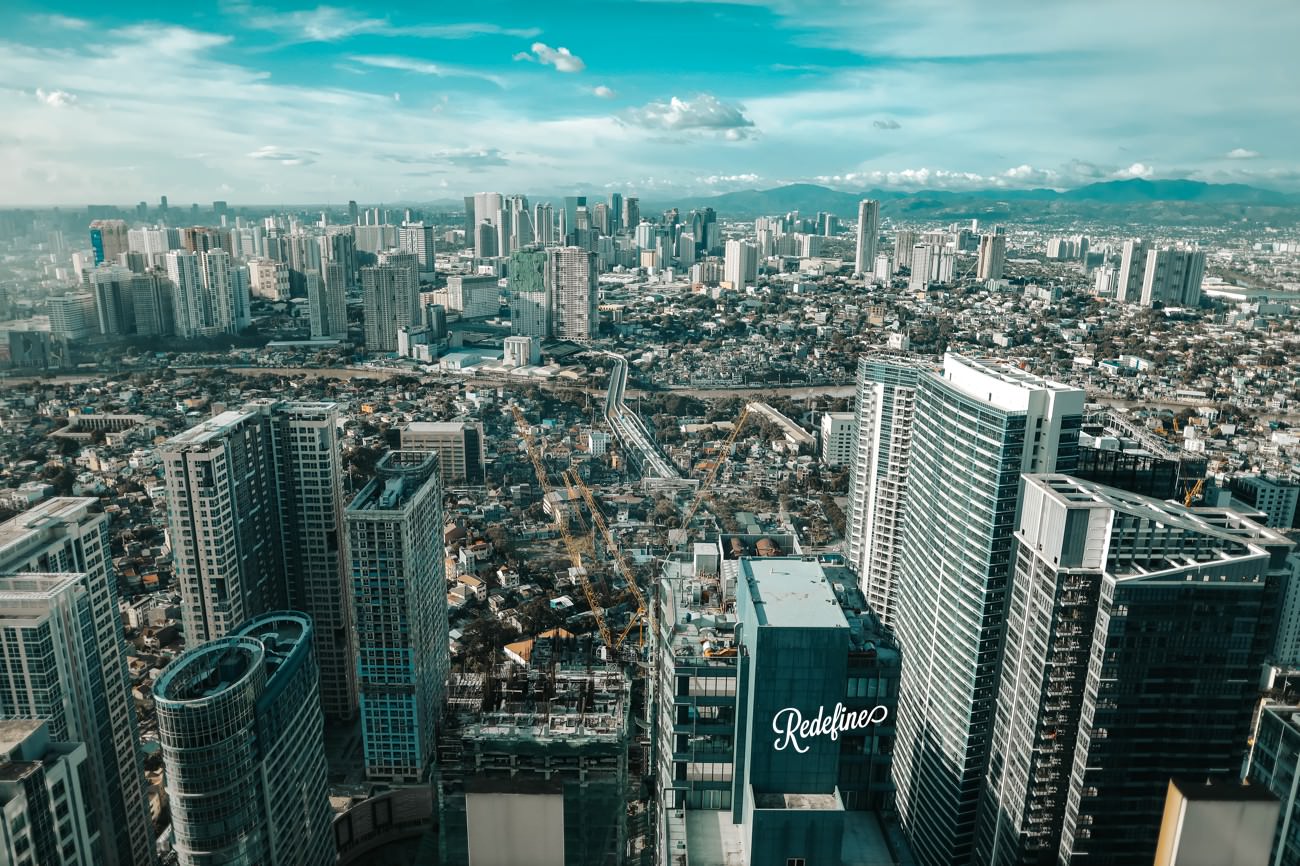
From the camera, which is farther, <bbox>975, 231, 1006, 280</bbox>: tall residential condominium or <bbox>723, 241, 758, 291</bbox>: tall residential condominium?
<bbox>723, 241, 758, 291</bbox>: tall residential condominium

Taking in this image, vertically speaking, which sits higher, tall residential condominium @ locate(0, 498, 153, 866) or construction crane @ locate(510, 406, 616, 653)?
tall residential condominium @ locate(0, 498, 153, 866)

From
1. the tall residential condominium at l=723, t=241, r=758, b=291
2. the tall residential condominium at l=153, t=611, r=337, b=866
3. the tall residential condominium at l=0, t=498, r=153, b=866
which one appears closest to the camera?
the tall residential condominium at l=153, t=611, r=337, b=866

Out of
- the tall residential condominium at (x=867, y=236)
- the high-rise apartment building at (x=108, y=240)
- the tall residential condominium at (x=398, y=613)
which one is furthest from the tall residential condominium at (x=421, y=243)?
the tall residential condominium at (x=398, y=613)

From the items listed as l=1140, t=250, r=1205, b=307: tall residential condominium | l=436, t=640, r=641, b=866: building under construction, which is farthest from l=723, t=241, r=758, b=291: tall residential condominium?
l=436, t=640, r=641, b=866: building under construction

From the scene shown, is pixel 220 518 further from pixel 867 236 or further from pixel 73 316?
pixel 867 236

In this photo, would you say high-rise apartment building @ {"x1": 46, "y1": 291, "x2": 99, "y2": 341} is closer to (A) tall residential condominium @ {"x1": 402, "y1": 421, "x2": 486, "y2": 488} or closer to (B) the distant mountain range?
(A) tall residential condominium @ {"x1": 402, "y1": 421, "x2": 486, "y2": 488}

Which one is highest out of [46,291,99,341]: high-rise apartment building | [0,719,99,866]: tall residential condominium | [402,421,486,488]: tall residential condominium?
[46,291,99,341]: high-rise apartment building

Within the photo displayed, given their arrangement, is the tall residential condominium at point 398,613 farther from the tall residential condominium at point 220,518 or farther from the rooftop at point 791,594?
the rooftop at point 791,594
